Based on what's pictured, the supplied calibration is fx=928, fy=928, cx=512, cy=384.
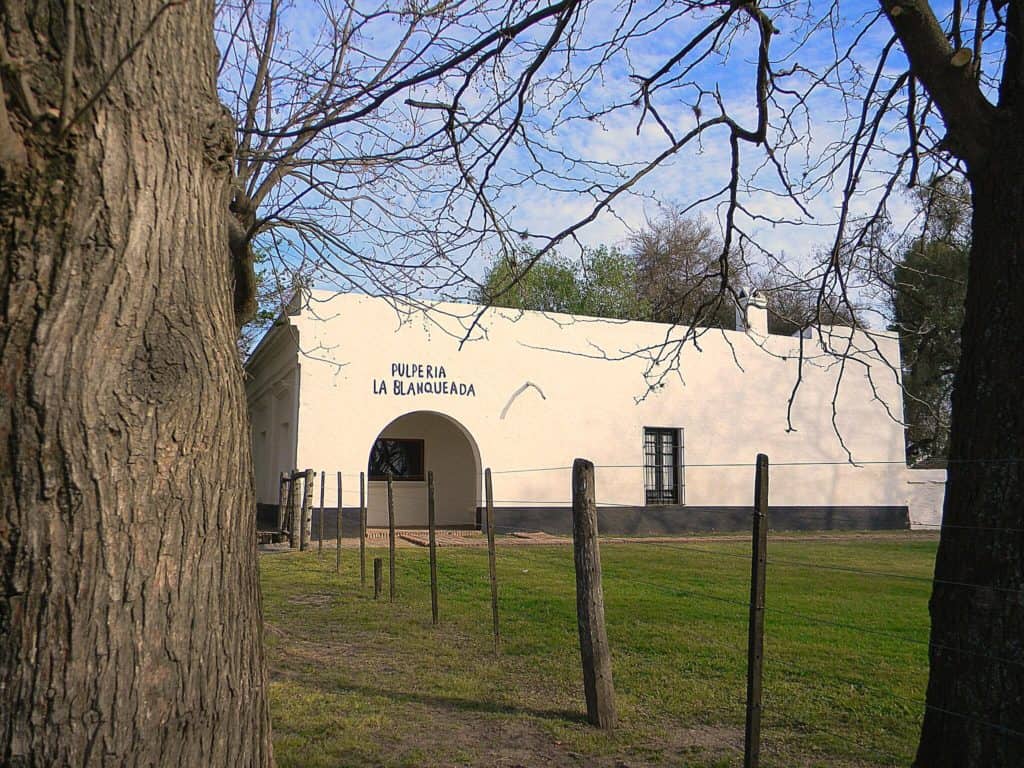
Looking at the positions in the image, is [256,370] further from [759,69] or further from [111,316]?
[111,316]

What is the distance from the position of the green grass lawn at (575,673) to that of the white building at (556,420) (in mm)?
6897

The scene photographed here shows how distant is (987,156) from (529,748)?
356 cm

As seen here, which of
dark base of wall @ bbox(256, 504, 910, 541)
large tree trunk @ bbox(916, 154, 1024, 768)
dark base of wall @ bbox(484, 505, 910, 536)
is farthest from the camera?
dark base of wall @ bbox(484, 505, 910, 536)

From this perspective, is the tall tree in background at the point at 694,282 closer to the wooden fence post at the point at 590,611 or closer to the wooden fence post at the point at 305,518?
the wooden fence post at the point at 590,611

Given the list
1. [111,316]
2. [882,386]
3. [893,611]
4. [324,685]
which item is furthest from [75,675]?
[882,386]

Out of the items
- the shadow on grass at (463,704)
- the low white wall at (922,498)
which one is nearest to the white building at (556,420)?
the low white wall at (922,498)

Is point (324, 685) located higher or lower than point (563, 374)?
lower

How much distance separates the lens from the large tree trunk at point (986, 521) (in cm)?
310

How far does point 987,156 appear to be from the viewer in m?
3.52

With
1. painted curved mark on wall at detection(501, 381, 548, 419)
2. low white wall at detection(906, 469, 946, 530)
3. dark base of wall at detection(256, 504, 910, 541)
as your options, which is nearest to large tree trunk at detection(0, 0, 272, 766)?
dark base of wall at detection(256, 504, 910, 541)

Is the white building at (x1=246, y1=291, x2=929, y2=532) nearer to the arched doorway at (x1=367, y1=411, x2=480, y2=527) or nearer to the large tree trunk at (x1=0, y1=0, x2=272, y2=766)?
the arched doorway at (x1=367, y1=411, x2=480, y2=527)

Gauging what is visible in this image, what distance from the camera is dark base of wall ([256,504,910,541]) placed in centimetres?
1878

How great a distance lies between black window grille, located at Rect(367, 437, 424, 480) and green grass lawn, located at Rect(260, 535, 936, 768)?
9.51 meters

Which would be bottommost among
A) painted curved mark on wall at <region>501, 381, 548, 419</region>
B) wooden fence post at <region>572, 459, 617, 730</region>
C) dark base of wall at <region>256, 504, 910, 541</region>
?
dark base of wall at <region>256, 504, 910, 541</region>
